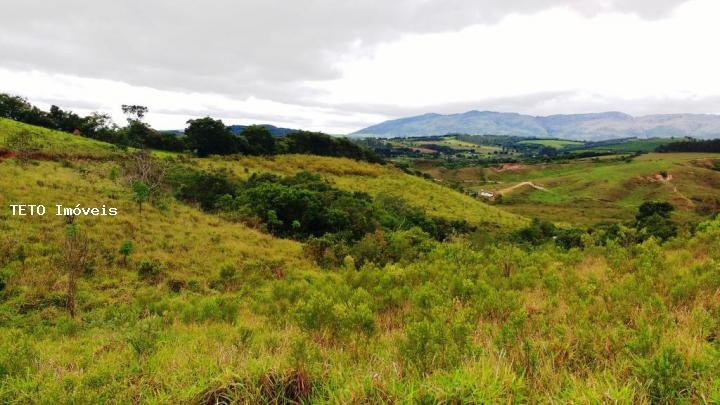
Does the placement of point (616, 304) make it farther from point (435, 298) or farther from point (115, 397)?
point (115, 397)

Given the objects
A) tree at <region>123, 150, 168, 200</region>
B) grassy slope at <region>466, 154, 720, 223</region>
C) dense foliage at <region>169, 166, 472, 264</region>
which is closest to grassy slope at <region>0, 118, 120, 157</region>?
tree at <region>123, 150, 168, 200</region>

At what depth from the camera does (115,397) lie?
136 inches

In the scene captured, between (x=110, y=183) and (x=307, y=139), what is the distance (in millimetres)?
45328

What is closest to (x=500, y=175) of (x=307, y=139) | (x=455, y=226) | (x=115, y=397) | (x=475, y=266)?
(x=307, y=139)

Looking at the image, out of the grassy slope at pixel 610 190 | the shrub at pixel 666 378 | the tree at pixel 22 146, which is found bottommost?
the grassy slope at pixel 610 190

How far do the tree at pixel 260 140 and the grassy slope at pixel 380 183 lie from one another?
13.1 feet

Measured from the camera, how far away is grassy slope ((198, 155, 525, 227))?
45594 millimetres

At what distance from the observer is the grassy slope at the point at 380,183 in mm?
45594

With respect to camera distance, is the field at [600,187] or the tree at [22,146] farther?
the field at [600,187]

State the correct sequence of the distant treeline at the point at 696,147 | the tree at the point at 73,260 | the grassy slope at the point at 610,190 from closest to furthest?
1. the tree at the point at 73,260
2. the grassy slope at the point at 610,190
3. the distant treeline at the point at 696,147

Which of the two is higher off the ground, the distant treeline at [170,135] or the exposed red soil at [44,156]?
the distant treeline at [170,135]

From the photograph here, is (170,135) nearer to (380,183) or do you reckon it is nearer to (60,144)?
(60,144)

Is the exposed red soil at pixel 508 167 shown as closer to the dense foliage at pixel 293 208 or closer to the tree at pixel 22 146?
the dense foliage at pixel 293 208

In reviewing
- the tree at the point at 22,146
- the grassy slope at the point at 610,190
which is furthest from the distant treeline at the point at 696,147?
the tree at the point at 22,146
